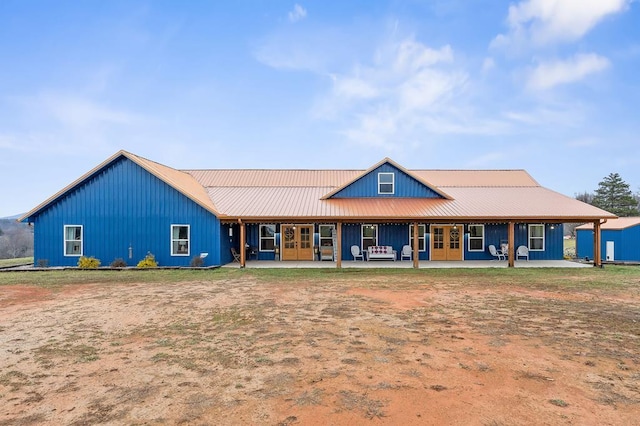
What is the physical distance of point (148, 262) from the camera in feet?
52.6

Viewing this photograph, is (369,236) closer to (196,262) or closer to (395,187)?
(395,187)

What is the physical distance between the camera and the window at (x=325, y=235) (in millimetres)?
19062

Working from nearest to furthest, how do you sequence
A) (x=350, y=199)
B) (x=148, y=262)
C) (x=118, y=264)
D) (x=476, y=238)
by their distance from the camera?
(x=118, y=264)
(x=148, y=262)
(x=350, y=199)
(x=476, y=238)

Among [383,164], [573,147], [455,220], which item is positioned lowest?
[455,220]

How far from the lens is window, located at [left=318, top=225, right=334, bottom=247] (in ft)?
62.5

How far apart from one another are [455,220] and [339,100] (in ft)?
88.4

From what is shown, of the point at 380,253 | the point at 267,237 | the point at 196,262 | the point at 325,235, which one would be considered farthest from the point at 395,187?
the point at 196,262

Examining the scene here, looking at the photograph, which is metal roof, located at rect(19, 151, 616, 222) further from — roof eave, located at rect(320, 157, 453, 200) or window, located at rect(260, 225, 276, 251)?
window, located at rect(260, 225, 276, 251)

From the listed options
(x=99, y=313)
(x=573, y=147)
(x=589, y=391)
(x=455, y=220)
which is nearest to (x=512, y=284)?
(x=455, y=220)

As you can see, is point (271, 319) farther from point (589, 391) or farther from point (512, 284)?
point (512, 284)

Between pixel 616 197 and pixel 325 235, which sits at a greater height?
pixel 616 197

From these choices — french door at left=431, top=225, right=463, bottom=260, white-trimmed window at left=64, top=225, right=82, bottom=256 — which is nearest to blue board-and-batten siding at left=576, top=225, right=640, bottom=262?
french door at left=431, top=225, right=463, bottom=260

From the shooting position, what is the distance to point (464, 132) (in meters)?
42.9

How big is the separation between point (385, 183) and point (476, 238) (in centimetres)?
567
